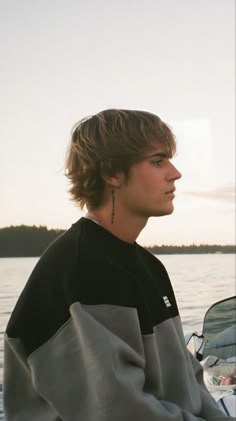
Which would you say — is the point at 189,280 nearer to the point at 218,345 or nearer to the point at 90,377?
the point at 218,345

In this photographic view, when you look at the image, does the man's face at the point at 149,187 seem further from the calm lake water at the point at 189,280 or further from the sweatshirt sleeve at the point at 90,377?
the calm lake water at the point at 189,280

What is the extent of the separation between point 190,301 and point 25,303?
3.07 meters

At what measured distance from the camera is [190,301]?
378cm

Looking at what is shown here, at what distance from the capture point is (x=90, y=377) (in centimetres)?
72

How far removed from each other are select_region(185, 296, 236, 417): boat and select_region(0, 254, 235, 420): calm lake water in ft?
0.64

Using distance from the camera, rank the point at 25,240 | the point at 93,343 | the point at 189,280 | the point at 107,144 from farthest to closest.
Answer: the point at 189,280, the point at 25,240, the point at 107,144, the point at 93,343

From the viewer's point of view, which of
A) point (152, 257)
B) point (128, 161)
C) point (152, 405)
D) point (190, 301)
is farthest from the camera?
point (190, 301)

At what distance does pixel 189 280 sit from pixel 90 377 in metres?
3.40

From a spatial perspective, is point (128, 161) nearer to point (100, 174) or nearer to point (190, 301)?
point (100, 174)

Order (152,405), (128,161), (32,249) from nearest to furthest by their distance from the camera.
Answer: (152,405), (128,161), (32,249)

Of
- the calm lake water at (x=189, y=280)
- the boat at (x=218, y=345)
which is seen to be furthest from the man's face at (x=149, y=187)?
the boat at (x=218, y=345)

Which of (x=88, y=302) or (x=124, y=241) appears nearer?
(x=88, y=302)

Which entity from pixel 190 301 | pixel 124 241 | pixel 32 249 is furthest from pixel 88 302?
pixel 190 301

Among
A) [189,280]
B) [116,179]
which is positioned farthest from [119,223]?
[189,280]
